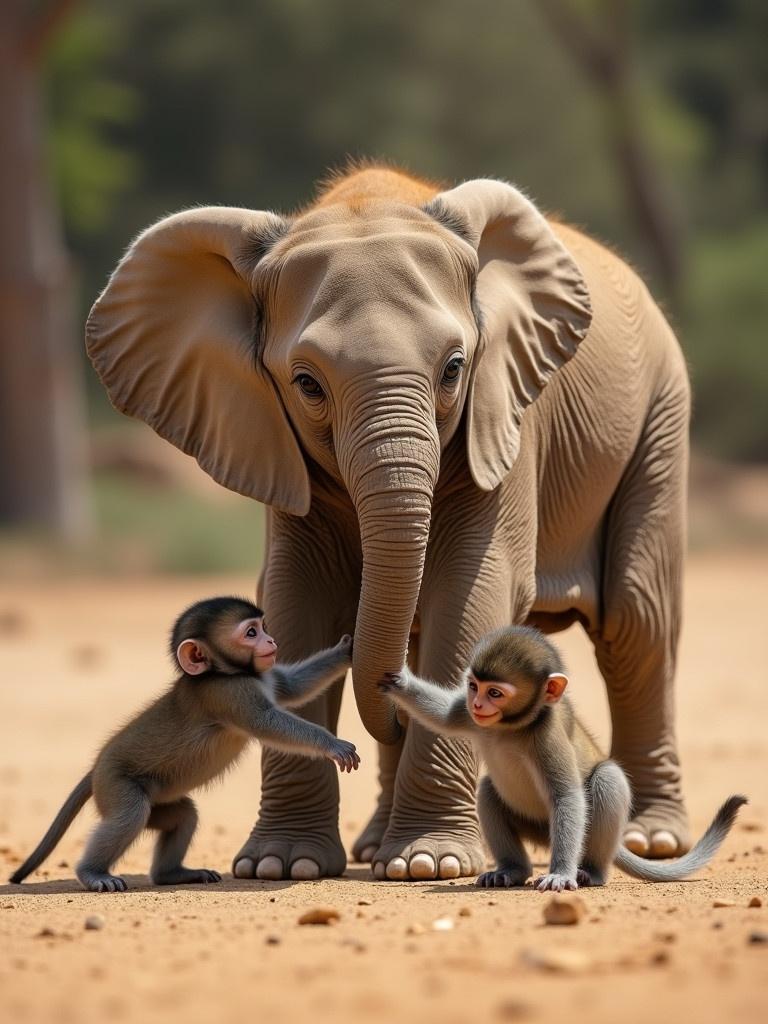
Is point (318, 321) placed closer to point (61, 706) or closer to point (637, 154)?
point (61, 706)

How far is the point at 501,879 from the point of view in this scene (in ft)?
21.0

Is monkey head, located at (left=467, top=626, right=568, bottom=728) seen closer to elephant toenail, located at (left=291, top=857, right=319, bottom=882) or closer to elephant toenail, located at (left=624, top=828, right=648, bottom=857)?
elephant toenail, located at (left=291, top=857, right=319, bottom=882)

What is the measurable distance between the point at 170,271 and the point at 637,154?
89.4ft

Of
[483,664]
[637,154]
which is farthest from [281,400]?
[637,154]

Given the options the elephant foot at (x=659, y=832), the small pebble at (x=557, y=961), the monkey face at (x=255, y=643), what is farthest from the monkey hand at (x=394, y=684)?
the elephant foot at (x=659, y=832)

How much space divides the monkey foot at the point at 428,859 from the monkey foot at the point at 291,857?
0.75 ft

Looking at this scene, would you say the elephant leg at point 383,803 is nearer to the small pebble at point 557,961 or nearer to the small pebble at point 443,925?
the small pebble at point 443,925

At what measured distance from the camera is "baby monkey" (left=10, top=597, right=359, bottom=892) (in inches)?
257

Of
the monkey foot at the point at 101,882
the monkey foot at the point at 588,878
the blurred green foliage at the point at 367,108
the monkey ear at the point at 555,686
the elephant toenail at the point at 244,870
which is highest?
the blurred green foliage at the point at 367,108

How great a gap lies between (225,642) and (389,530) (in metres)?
0.70

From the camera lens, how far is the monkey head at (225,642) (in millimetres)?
6512

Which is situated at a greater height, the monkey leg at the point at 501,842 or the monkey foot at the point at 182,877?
the monkey leg at the point at 501,842

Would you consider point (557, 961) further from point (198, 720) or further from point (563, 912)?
point (198, 720)

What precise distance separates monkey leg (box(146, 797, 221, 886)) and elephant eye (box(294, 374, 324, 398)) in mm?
1480
